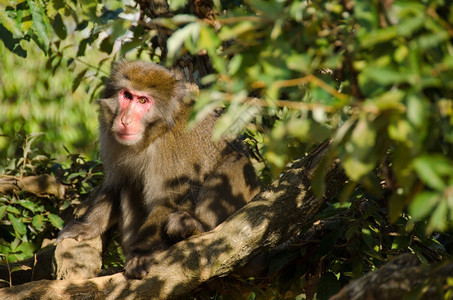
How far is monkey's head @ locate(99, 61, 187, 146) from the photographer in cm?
447

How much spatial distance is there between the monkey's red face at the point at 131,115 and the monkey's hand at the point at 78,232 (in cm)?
81

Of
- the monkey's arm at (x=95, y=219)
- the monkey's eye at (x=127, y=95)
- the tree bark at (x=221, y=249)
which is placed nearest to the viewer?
the tree bark at (x=221, y=249)

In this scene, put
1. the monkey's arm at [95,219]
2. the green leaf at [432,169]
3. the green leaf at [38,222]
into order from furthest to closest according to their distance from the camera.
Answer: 1. the green leaf at [38,222]
2. the monkey's arm at [95,219]
3. the green leaf at [432,169]

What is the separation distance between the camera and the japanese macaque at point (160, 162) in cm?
442

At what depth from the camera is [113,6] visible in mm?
3551

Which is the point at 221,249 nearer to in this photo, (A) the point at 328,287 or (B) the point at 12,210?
(A) the point at 328,287

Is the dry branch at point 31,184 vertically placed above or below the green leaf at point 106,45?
below

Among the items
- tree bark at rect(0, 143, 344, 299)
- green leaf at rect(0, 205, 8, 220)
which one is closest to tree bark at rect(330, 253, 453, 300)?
tree bark at rect(0, 143, 344, 299)

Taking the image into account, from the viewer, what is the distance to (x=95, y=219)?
4828 millimetres

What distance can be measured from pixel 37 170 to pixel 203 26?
421cm

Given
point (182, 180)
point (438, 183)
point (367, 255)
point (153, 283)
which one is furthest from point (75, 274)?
point (438, 183)

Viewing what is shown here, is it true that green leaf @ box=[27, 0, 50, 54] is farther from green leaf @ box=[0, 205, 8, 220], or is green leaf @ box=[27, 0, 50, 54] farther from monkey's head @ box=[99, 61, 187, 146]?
green leaf @ box=[0, 205, 8, 220]

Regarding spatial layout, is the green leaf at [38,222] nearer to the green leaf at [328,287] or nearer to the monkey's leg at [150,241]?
the monkey's leg at [150,241]

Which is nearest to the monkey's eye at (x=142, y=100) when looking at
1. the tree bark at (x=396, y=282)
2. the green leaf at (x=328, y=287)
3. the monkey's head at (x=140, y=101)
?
the monkey's head at (x=140, y=101)
